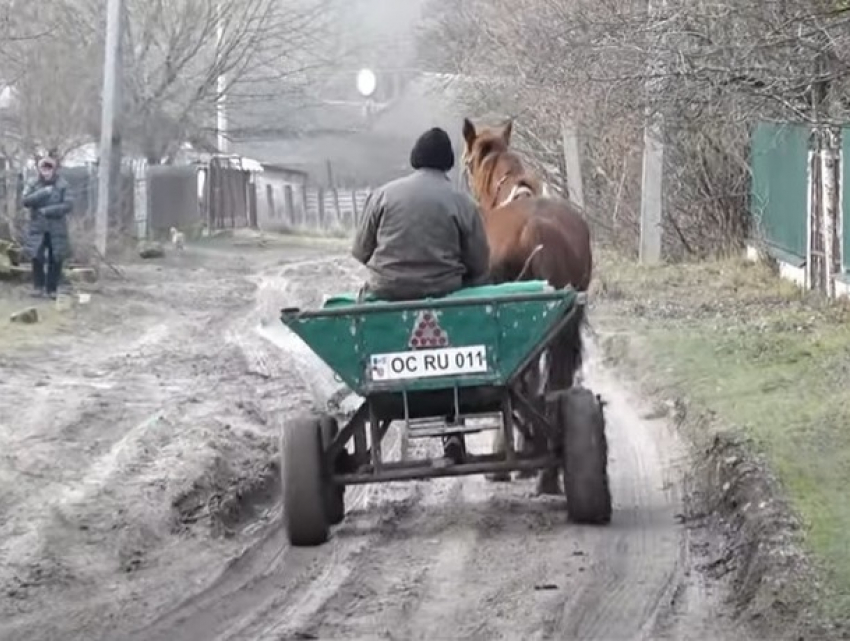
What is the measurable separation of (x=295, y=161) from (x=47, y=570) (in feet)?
139

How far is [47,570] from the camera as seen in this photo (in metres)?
9.05

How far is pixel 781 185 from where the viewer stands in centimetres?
2331

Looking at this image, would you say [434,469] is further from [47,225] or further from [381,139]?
[381,139]

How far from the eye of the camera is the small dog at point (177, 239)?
3869cm

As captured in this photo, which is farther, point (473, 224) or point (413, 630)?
point (473, 224)

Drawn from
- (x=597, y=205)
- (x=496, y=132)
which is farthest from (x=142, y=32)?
(x=496, y=132)

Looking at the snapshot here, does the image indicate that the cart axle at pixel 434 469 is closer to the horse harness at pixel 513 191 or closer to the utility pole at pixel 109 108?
the horse harness at pixel 513 191

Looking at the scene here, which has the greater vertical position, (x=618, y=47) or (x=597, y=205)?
(x=618, y=47)

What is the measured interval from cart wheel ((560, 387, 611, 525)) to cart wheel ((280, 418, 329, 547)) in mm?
1284

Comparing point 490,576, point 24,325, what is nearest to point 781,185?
point 24,325

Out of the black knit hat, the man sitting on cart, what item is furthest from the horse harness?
the man sitting on cart

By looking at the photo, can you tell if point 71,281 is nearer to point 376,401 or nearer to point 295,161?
point 376,401

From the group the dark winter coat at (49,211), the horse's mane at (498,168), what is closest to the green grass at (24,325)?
the dark winter coat at (49,211)

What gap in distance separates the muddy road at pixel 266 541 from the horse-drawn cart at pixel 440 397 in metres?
0.29
